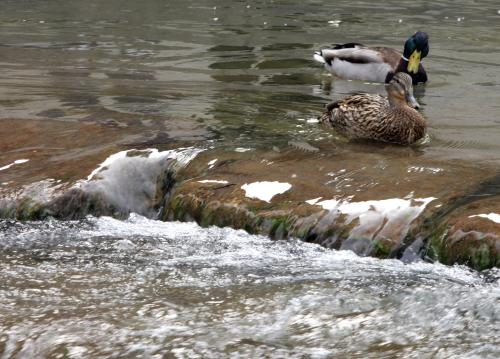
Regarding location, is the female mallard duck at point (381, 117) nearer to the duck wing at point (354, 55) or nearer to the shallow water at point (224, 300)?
the shallow water at point (224, 300)

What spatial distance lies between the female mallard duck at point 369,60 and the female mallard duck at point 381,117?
3.84m

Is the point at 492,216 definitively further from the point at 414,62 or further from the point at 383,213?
the point at 414,62

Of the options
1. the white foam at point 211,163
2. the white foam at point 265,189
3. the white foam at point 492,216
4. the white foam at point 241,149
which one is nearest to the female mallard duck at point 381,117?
the white foam at point 241,149

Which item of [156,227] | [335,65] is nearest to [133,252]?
[156,227]

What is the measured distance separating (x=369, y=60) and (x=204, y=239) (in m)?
6.52

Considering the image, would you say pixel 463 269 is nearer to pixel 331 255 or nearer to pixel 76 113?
pixel 331 255

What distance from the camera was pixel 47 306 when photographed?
18.1 ft

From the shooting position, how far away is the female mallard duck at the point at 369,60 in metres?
12.7

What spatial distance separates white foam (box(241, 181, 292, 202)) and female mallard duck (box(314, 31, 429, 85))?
18.8 feet

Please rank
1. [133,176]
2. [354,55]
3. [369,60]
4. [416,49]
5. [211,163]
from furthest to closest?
[416,49] < [369,60] < [354,55] < [133,176] < [211,163]

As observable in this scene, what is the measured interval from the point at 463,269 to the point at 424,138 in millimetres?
2636

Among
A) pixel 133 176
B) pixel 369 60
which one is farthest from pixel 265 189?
pixel 369 60

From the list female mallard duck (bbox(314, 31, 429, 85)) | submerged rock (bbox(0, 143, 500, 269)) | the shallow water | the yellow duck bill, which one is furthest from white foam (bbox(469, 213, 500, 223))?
female mallard duck (bbox(314, 31, 429, 85))

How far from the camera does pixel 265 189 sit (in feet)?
23.5
